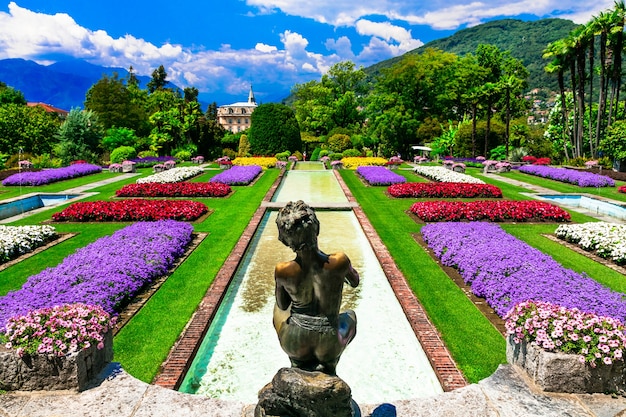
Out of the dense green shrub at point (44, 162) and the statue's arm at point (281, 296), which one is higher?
the dense green shrub at point (44, 162)

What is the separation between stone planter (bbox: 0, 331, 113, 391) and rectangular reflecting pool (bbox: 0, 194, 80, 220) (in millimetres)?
14516

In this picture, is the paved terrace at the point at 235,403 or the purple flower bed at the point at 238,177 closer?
the paved terrace at the point at 235,403

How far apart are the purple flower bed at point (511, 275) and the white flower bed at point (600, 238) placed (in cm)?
214

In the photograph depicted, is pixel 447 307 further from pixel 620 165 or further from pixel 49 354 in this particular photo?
pixel 620 165

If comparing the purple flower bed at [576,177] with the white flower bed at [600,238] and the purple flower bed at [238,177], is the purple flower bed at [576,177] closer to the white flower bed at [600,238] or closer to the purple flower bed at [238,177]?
the white flower bed at [600,238]

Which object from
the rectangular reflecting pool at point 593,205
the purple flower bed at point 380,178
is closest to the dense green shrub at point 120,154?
the purple flower bed at point 380,178

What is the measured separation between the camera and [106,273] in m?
8.71

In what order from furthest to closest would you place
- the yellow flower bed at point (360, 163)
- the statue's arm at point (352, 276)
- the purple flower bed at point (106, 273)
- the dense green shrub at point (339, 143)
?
the dense green shrub at point (339, 143), the yellow flower bed at point (360, 163), the purple flower bed at point (106, 273), the statue's arm at point (352, 276)

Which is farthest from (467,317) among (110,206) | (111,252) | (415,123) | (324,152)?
(415,123)

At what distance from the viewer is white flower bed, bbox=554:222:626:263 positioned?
35.9 ft

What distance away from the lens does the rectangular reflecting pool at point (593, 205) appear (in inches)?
657

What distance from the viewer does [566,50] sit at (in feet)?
117

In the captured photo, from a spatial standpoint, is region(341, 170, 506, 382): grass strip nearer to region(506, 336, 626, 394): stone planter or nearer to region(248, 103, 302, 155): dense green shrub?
region(506, 336, 626, 394): stone planter

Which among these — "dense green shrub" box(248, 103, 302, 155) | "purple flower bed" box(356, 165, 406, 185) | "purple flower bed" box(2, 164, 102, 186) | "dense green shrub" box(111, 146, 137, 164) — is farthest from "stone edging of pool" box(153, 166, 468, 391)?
"dense green shrub" box(248, 103, 302, 155)
